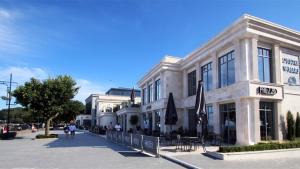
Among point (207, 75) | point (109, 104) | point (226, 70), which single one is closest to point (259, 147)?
point (226, 70)

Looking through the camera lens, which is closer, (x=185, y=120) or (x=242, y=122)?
(x=242, y=122)

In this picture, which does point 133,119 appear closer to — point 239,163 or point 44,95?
point 44,95

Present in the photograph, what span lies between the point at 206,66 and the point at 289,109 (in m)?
7.31

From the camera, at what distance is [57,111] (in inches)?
1170

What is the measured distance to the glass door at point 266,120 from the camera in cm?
1880

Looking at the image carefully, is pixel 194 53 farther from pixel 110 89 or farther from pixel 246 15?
pixel 110 89

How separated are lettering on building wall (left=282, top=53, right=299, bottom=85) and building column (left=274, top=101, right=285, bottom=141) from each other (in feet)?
6.85

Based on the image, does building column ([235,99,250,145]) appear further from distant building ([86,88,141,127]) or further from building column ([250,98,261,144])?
distant building ([86,88,141,127])

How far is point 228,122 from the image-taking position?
2042 cm

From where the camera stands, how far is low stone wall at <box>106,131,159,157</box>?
1450cm

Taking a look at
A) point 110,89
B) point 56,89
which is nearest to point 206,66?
point 56,89

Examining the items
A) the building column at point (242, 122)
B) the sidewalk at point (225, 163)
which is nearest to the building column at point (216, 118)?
the building column at point (242, 122)

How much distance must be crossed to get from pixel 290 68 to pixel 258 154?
9.79 m

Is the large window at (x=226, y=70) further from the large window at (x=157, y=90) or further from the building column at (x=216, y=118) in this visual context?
the large window at (x=157, y=90)
